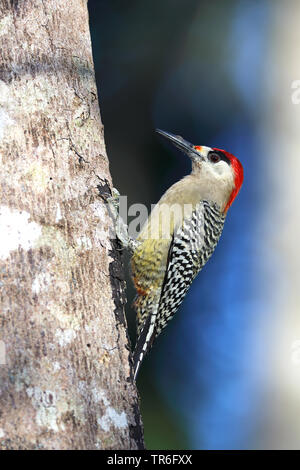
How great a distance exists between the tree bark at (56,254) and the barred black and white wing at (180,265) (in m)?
1.60

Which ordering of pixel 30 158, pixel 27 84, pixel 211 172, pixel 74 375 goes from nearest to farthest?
1. pixel 74 375
2. pixel 30 158
3. pixel 27 84
4. pixel 211 172

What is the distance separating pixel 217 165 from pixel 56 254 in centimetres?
273

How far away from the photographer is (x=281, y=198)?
554 centimetres

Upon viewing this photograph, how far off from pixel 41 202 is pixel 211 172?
8.47ft

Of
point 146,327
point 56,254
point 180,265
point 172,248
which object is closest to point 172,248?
point 172,248

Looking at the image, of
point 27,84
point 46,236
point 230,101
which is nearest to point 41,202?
point 46,236

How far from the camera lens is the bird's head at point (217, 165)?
4.43 m

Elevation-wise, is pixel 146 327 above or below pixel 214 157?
below

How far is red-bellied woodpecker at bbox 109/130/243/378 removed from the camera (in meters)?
3.84

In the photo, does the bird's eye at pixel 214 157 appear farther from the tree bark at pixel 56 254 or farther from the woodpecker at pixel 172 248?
the tree bark at pixel 56 254

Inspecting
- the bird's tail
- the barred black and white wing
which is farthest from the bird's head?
the bird's tail

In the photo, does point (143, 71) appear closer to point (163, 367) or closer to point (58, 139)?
point (163, 367)

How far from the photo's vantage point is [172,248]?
12.9 ft
